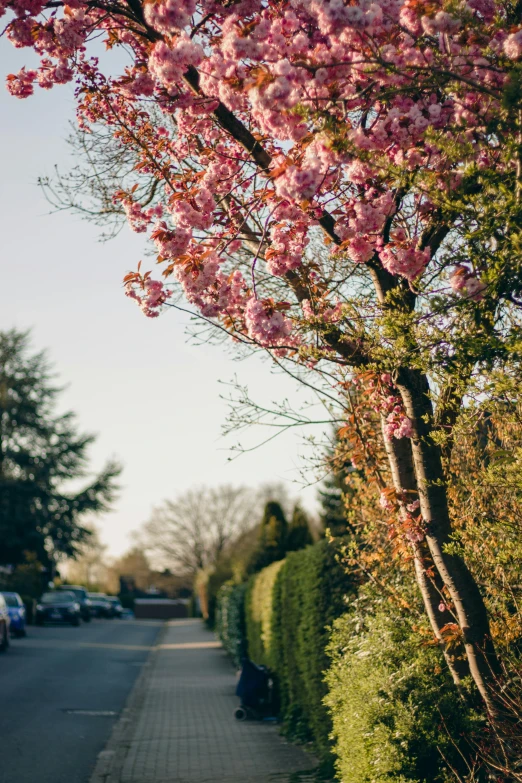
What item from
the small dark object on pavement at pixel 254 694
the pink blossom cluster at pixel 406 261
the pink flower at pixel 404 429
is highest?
the pink blossom cluster at pixel 406 261

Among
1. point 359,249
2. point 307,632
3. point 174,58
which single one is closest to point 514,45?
point 359,249

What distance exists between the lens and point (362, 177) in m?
5.65

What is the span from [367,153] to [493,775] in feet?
11.5

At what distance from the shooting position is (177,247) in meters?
6.40

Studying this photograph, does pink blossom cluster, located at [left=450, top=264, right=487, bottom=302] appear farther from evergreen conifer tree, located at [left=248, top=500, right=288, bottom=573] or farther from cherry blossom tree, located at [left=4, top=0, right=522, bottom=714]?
evergreen conifer tree, located at [left=248, top=500, right=288, bottom=573]

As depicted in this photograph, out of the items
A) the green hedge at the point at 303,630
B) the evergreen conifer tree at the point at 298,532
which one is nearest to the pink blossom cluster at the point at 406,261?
the green hedge at the point at 303,630

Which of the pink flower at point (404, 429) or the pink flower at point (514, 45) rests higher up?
the pink flower at point (514, 45)

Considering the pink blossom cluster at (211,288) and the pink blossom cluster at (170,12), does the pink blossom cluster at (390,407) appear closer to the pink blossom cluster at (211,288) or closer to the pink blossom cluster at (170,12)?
the pink blossom cluster at (211,288)

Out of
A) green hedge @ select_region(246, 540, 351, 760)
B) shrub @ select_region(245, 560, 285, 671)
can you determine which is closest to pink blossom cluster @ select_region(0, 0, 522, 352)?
green hedge @ select_region(246, 540, 351, 760)

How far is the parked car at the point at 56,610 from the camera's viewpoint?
1748 inches

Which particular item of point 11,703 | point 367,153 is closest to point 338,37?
point 367,153

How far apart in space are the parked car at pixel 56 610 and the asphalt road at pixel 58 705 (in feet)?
49.7

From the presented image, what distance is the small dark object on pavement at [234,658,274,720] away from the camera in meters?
13.1

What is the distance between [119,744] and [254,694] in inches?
97.9
